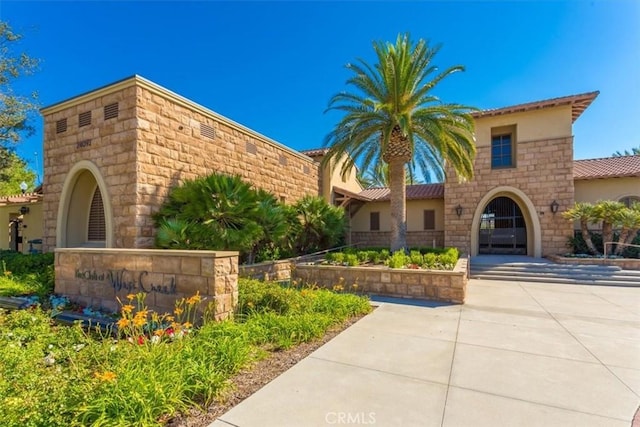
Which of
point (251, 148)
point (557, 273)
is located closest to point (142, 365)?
point (251, 148)

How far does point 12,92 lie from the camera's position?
1286cm

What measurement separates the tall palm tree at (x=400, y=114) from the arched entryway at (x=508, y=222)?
4.34 m

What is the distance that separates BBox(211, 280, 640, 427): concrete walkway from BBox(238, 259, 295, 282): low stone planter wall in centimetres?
463

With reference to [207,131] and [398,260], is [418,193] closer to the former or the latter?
[398,260]

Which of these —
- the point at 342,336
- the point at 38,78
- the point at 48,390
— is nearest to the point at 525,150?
the point at 342,336

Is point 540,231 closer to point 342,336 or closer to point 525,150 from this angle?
point 525,150

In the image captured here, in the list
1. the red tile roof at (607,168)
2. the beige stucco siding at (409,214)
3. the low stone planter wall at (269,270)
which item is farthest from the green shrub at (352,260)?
the red tile roof at (607,168)

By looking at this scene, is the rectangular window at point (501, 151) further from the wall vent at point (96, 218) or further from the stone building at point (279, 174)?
the wall vent at point (96, 218)

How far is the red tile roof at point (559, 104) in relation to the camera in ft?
42.2

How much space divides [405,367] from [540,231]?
46.0 ft

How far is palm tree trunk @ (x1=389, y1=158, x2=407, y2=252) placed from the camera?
11062 mm

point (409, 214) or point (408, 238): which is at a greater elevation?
point (409, 214)

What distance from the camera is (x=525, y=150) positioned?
46.7 ft

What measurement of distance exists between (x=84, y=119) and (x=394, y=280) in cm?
1109
